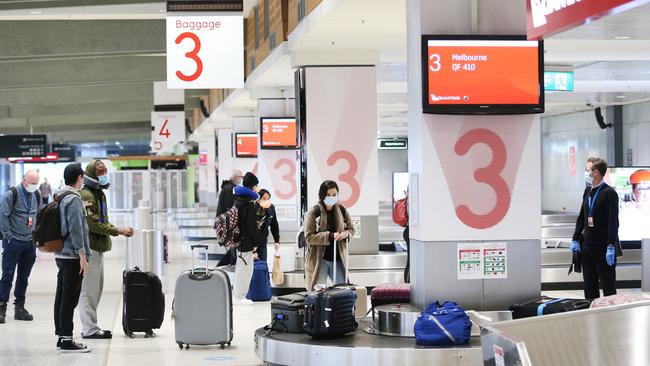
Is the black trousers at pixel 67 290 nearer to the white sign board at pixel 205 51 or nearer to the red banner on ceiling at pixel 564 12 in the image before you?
the white sign board at pixel 205 51

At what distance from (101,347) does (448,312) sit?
3777 millimetres

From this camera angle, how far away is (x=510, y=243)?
8.97 m

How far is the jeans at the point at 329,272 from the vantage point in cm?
1155

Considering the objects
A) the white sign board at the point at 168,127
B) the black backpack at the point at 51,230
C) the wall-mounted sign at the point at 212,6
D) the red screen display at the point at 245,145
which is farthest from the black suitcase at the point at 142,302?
the white sign board at the point at 168,127

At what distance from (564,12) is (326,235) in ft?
22.6

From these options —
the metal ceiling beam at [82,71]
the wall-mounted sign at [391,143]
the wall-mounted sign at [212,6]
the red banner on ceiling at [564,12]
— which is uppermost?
the metal ceiling beam at [82,71]

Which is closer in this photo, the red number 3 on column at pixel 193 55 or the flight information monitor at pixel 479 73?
the flight information monitor at pixel 479 73

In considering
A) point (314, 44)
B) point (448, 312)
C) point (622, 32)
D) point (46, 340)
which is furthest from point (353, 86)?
point (448, 312)

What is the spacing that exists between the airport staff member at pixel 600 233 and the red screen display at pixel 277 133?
978cm

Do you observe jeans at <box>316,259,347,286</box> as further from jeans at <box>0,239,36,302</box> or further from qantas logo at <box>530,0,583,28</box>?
qantas logo at <box>530,0,583,28</box>

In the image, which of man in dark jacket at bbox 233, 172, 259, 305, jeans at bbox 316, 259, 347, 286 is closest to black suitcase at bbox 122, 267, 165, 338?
jeans at bbox 316, 259, 347, 286

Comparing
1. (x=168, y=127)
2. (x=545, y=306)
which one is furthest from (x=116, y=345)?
(x=168, y=127)

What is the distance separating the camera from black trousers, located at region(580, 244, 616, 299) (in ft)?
Result: 35.6

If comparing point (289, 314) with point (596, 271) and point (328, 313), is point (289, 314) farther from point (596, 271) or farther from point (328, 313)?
point (596, 271)
